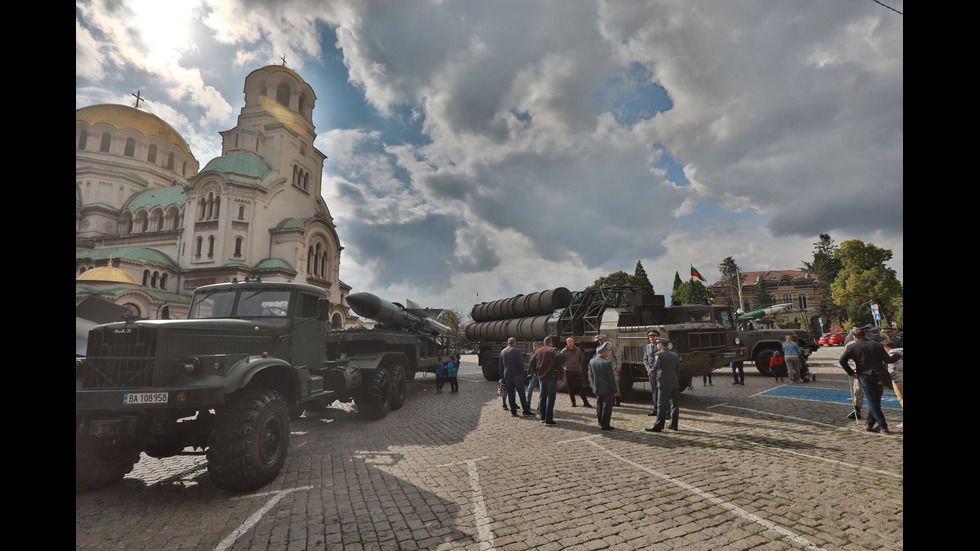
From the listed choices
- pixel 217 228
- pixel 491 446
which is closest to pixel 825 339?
pixel 491 446

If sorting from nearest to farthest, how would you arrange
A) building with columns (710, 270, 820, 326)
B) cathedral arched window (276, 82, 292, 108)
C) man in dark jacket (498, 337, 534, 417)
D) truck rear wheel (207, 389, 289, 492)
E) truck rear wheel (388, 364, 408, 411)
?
1. truck rear wheel (207, 389, 289, 492)
2. man in dark jacket (498, 337, 534, 417)
3. truck rear wheel (388, 364, 408, 411)
4. cathedral arched window (276, 82, 292, 108)
5. building with columns (710, 270, 820, 326)

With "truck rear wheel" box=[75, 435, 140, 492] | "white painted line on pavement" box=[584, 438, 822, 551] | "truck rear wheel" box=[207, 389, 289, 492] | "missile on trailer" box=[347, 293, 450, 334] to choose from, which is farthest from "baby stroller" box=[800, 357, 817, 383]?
"truck rear wheel" box=[75, 435, 140, 492]

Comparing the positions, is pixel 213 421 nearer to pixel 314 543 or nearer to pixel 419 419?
pixel 314 543

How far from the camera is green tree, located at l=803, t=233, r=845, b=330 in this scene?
55438mm

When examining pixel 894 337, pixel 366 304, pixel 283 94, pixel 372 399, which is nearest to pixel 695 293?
pixel 894 337

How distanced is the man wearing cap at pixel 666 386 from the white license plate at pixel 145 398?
7.06 metres

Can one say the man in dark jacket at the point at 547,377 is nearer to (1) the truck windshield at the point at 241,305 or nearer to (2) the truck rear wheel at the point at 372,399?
(2) the truck rear wheel at the point at 372,399

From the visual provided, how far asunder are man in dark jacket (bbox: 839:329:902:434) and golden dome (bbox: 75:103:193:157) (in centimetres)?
5992

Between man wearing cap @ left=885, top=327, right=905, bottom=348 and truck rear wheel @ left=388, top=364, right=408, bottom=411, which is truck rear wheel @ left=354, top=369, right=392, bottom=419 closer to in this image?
truck rear wheel @ left=388, top=364, right=408, bottom=411

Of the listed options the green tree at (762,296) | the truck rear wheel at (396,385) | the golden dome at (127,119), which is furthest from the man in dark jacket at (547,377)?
the green tree at (762,296)

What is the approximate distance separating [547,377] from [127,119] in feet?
188

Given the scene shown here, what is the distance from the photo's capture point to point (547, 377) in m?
8.26
